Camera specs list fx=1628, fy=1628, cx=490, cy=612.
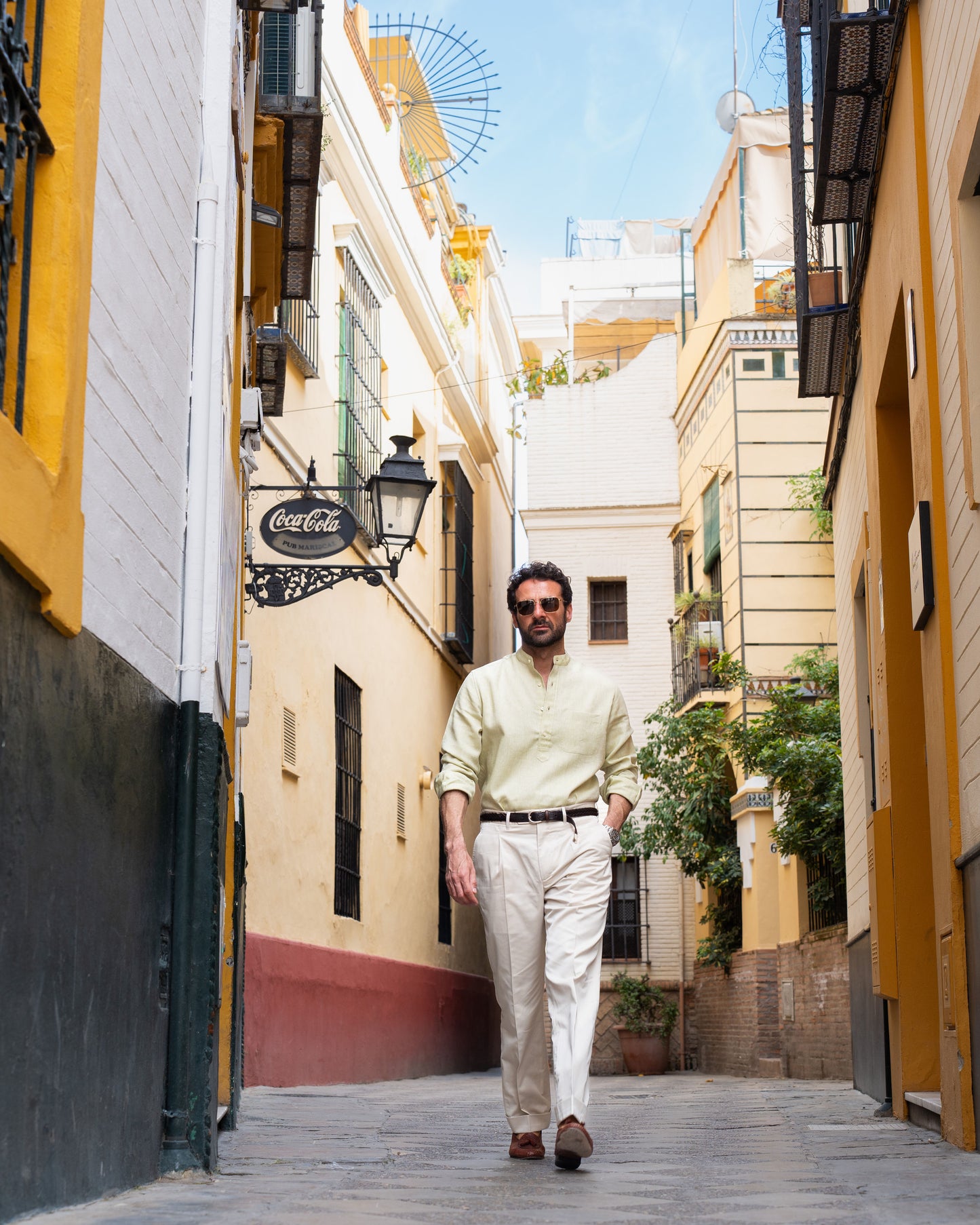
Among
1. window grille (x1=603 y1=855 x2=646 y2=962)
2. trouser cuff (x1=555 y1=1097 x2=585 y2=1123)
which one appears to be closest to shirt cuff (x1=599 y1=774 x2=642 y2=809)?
trouser cuff (x1=555 y1=1097 x2=585 y2=1123)

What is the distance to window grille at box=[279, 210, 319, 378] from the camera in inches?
485

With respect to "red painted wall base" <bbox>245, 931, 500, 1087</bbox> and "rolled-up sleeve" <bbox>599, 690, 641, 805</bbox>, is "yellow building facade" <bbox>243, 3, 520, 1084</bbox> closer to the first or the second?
"red painted wall base" <bbox>245, 931, 500, 1087</bbox>

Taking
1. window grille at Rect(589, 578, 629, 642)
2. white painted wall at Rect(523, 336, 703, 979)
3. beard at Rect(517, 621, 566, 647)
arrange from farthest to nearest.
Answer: window grille at Rect(589, 578, 629, 642) < white painted wall at Rect(523, 336, 703, 979) < beard at Rect(517, 621, 566, 647)

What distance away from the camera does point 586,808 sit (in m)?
5.32

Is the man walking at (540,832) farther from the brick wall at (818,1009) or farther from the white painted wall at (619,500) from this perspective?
the white painted wall at (619,500)

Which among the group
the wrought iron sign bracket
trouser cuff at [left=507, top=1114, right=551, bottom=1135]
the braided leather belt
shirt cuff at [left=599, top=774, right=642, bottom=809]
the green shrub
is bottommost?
the green shrub

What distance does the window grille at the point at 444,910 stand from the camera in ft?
63.1

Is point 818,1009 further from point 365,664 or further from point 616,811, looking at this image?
point 616,811

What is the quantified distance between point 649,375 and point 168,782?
889 inches

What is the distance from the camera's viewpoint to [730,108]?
27297 millimetres

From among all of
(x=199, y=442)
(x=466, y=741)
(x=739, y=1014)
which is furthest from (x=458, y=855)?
(x=739, y=1014)

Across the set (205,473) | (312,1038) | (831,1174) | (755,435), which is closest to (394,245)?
(755,435)

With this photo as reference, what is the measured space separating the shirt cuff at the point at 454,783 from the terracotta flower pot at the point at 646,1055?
17391mm

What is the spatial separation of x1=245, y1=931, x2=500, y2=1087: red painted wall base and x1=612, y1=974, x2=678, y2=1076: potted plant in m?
3.17
